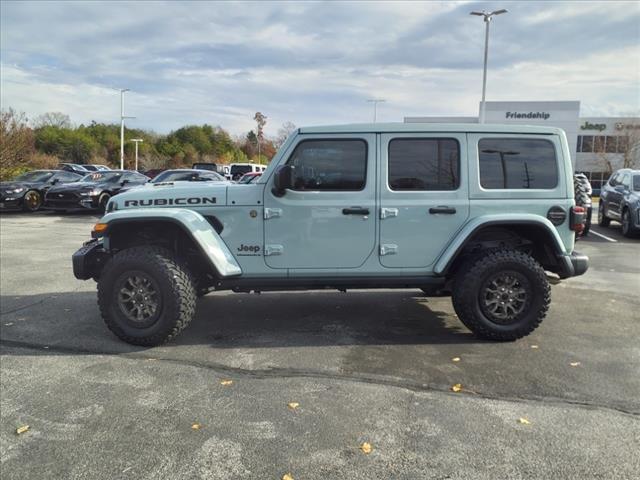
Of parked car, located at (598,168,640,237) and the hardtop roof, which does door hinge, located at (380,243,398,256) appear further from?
parked car, located at (598,168,640,237)

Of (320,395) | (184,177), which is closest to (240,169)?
(184,177)

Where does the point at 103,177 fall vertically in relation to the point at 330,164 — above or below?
above

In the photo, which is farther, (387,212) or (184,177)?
(184,177)

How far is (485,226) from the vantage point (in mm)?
4750

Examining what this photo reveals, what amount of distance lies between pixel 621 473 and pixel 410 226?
2558 millimetres

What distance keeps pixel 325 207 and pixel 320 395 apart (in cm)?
172

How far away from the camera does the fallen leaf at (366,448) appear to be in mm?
2978

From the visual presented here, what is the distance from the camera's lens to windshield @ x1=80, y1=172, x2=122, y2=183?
18.8 meters

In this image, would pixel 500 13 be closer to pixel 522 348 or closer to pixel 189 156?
pixel 522 348

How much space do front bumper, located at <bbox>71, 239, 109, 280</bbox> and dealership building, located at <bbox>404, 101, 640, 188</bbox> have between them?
40.5 meters

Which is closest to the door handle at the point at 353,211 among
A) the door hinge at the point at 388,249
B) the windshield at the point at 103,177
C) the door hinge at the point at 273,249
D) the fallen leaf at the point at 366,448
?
the door hinge at the point at 388,249

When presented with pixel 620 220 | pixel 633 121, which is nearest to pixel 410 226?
pixel 620 220

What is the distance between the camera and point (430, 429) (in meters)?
3.23

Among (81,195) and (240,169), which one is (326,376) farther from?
(240,169)
